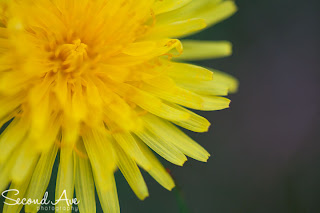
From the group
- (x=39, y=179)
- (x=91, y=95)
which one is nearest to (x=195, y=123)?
(x=91, y=95)

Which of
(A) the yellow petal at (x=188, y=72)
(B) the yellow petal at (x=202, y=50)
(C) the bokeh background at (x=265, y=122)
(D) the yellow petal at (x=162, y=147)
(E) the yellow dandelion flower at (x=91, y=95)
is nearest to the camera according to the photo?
(E) the yellow dandelion flower at (x=91, y=95)

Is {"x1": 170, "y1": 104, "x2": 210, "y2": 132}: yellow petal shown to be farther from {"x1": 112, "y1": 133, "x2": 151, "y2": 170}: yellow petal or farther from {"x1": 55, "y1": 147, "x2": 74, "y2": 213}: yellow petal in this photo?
{"x1": 55, "y1": 147, "x2": 74, "y2": 213}: yellow petal

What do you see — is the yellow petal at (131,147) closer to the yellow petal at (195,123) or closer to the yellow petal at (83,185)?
the yellow petal at (83,185)

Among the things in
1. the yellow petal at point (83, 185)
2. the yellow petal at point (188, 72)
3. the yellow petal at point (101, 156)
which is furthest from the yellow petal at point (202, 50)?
the yellow petal at point (83, 185)

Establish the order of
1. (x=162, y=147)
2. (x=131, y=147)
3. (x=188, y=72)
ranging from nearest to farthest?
(x=131, y=147) < (x=162, y=147) < (x=188, y=72)

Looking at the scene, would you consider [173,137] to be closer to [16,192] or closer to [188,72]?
[188,72]

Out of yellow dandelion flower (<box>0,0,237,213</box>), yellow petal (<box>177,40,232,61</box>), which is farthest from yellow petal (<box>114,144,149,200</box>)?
yellow petal (<box>177,40,232,61</box>)
